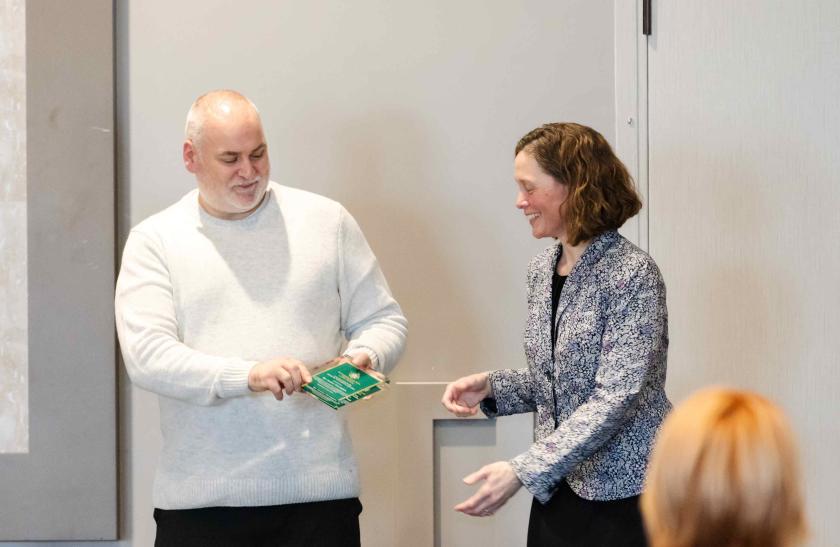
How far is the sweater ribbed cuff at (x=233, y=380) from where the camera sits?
85.1 inches

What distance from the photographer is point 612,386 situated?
6.54 feet

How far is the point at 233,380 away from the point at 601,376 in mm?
738

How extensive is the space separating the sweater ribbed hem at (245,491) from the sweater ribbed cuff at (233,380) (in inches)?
8.0

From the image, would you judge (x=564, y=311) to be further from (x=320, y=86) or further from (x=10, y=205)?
(x=10, y=205)

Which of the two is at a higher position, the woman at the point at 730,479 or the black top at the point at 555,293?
the black top at the point at 555,293

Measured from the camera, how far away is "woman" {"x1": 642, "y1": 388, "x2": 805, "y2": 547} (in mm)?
1072

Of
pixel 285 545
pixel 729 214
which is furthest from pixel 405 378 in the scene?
pixel 729 214

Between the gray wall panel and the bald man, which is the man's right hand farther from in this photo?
the gray wall panel

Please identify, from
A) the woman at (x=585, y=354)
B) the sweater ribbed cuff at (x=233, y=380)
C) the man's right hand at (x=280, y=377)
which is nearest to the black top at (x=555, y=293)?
the woman at (x=585, y=354)

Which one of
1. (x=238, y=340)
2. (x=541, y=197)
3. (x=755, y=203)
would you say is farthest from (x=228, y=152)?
(x=755, y=203)

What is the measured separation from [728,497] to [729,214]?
2002mm

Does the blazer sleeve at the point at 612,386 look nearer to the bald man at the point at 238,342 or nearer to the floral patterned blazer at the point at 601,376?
the floral patterned blazer at the point at 601,376

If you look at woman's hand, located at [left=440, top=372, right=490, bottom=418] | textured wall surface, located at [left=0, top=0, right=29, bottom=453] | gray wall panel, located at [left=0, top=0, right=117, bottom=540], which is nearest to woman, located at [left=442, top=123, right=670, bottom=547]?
woman's hand, located at [left=440, top=372, right=490, bottom=418]

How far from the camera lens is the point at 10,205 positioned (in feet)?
9.47
